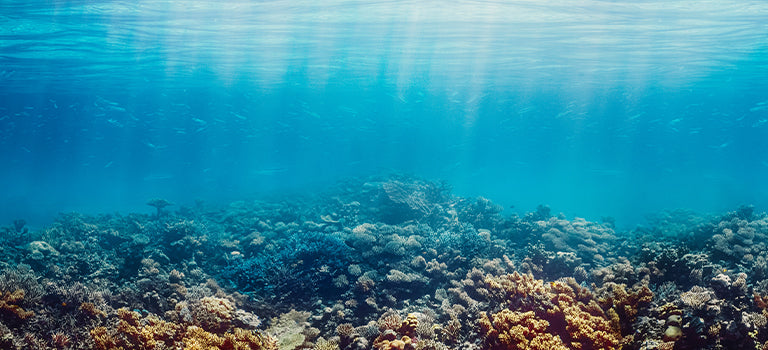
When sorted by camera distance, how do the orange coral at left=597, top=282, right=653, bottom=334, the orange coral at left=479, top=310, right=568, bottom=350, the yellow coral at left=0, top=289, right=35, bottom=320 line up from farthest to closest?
the yellow coral at left=0, top=289, right=35, bottom=320
the orange coral at left=597, top=282, right=653, bottom=334
the orange coral at left=479, top=310, right=568, bottom=350

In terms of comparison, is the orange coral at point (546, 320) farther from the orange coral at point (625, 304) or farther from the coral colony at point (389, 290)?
the orange coral at point (625, 304)

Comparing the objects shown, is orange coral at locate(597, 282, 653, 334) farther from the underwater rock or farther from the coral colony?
the underwater rock

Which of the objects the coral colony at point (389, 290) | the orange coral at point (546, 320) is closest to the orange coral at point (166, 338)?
the coral colony at point (389, 290)

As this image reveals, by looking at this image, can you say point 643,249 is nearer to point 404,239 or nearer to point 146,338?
point 404,239

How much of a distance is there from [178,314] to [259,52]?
19.0 m

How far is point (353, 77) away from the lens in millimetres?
31500

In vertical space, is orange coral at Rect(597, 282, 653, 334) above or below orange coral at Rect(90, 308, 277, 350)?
above

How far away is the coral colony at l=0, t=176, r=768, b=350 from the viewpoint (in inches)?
211

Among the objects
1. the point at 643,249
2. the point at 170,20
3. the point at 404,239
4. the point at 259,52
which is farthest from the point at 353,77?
the point at 643,249

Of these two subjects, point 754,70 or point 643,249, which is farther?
point 754,70

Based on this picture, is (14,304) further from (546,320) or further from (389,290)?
(546,320)

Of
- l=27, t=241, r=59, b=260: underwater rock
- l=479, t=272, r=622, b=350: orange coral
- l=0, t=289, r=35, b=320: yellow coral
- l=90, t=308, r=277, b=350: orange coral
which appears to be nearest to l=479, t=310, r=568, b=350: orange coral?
l=479, t=272, r=622, b=350: orange coral

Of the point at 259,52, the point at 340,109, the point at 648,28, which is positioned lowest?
the point at 340,109

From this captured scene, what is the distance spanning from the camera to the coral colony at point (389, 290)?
5.35 metres
